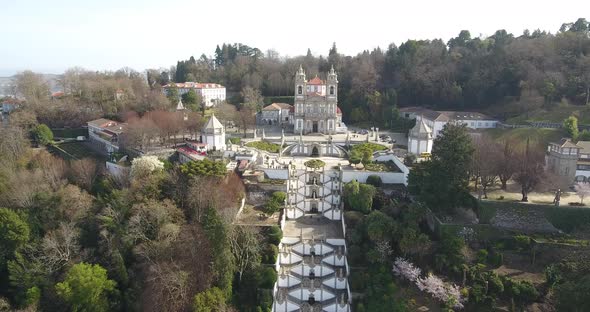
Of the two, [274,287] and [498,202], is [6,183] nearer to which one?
[274,287]

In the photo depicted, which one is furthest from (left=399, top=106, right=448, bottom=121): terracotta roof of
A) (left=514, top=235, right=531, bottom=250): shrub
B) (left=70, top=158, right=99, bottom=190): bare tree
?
(left=70, top=158, right=99, bottom=190): bare tree

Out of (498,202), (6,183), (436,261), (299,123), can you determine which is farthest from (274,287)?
(299,123)

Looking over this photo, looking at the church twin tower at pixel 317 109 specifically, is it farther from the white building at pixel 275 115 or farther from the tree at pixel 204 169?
the tree at pixel 204 169

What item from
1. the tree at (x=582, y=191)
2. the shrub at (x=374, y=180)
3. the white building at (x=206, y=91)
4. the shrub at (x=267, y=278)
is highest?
the white building at (x=206, y=91)

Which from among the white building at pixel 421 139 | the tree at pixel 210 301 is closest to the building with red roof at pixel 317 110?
the white building at pixel 421 139

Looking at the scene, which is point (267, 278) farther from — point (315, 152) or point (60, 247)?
point (315, 152)

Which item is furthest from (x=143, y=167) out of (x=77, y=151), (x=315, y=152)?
(x=315, y=152)
